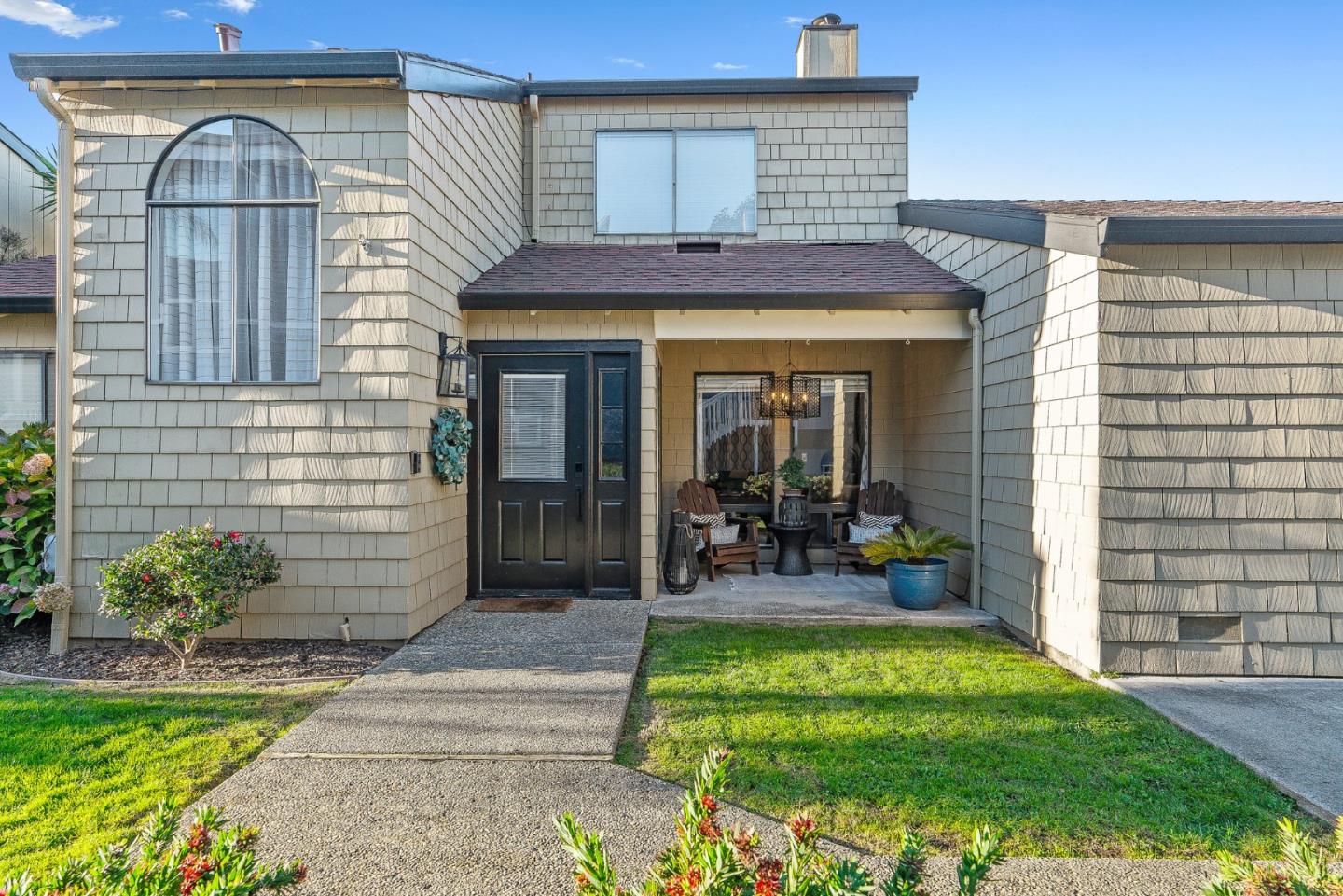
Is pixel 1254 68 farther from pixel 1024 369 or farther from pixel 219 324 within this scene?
pixel 219 324

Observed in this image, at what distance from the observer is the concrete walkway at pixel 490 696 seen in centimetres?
324

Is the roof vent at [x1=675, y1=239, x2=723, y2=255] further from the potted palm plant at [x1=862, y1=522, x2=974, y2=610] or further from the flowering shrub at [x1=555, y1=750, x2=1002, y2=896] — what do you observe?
the flowering shrub at [x1=555, y1=750, x2=1002, y2=896]

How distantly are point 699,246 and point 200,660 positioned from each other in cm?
576

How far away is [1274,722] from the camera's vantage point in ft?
11.6

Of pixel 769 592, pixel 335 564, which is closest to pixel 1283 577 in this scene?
pixel 769 592

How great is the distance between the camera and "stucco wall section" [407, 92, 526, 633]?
4965mm

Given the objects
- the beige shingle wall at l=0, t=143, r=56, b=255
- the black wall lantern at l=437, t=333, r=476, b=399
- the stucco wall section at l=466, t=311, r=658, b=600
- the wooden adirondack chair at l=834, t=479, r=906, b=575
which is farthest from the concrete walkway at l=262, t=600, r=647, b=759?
the beige shingle wall at l=0, t=143, r=56, b=255

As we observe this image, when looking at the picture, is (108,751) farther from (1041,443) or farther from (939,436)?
(939,436)

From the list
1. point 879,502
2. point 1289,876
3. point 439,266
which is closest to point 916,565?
point 879,502

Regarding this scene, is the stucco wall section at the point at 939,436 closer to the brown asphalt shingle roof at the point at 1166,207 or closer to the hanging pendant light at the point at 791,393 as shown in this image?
the hanging pendant light at the point at 791,393

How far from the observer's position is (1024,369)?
5.14 metres

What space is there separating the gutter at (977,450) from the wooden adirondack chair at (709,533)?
2159 millimetres

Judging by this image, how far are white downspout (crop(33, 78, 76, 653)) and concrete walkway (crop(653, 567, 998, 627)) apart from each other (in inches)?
158

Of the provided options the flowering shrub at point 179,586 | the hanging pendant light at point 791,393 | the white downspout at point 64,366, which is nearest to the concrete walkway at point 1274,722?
the hanging pendant light at point 791,393
